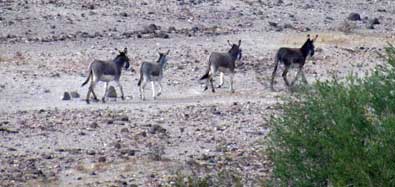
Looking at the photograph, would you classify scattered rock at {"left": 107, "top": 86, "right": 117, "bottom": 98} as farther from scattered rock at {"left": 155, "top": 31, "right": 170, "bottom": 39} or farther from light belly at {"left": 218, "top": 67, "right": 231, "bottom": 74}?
scattered rock at {"left": 155, "top": 31, "right": 170, "bottom": 39}

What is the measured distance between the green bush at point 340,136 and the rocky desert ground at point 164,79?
225cm

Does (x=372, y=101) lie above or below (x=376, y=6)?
above

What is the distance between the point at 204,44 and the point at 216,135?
12.2 meters

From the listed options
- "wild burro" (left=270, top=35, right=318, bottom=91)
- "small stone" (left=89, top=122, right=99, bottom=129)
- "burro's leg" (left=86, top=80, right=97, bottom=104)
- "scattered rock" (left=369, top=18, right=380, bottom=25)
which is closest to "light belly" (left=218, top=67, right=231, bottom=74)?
"wild burro" (left=270, top=35, right=318, bottom=91)

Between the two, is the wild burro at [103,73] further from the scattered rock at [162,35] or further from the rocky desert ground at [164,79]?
the scattered rock at [162,35]

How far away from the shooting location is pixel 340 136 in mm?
16891

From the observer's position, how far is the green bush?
16.4 meters

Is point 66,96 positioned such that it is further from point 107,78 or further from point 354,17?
point 354,17

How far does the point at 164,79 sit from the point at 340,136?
15473 millimetres

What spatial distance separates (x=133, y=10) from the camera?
1673 inches

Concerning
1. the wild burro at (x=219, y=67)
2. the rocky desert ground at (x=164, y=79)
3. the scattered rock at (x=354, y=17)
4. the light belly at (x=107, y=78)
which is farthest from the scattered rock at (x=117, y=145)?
the scattered rock at (x=354, y=17)

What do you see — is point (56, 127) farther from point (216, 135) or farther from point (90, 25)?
point (90, 25)

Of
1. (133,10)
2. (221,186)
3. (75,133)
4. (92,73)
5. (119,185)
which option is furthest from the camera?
(133,10)

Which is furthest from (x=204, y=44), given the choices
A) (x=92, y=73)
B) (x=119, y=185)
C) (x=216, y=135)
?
(x=119, y=185)
